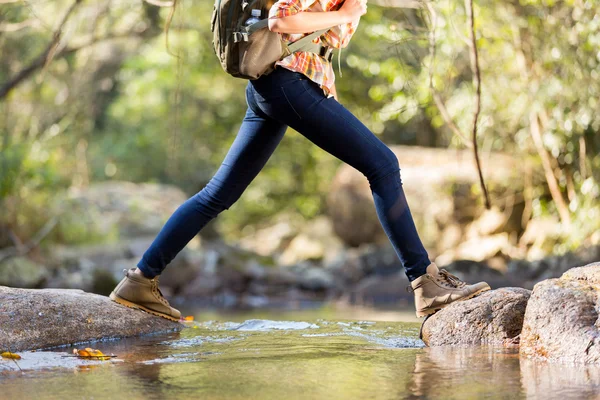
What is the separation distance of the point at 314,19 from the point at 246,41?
30 centimetres

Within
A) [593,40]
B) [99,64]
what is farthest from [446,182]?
[99,64]

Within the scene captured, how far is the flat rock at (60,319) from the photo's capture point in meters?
3.98

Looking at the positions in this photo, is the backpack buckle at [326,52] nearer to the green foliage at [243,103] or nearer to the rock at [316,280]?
the green foliage at [243,103]

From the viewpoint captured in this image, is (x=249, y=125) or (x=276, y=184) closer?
(x=249, y=125)

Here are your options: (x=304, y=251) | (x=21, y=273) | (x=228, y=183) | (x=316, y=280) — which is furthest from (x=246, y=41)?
(x=304, y=251)

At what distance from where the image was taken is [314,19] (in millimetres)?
3551

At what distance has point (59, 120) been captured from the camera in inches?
647

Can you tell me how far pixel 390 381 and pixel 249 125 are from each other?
1542 millimetres

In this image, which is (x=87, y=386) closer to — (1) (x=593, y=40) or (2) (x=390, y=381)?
(2) (x=390, y=381)

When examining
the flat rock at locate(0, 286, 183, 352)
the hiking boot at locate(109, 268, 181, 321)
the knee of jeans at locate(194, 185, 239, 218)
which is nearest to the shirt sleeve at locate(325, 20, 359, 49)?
the knee of jeans at locate(194, 185, 239, 218)

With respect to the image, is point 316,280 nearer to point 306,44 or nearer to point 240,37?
point 306,44

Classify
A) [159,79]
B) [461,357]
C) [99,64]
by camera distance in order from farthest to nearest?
[159,79], [99,64], [461,357]

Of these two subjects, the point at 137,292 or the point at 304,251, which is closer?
the point at 137,292

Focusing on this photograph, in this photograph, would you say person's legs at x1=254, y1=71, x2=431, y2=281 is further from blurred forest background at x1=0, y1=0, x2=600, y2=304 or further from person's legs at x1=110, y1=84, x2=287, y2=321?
blurred forest background at x1=0, y1=0, x2=600, y2=304
